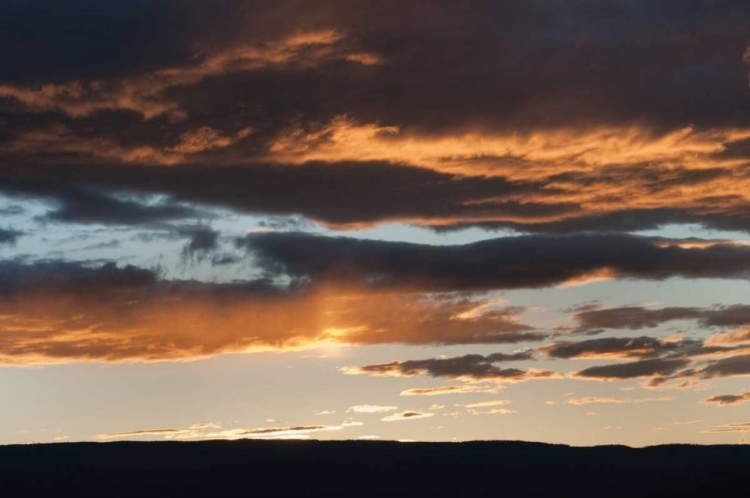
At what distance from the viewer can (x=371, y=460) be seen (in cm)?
11550

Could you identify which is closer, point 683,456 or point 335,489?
point 335,489

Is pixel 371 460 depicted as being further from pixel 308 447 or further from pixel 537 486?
pixel 537 486

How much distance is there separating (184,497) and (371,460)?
968 inches

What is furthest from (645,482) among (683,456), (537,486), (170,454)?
(170,454)

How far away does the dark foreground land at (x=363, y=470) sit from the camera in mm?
100875

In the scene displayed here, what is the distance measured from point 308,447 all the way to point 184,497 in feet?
85.4

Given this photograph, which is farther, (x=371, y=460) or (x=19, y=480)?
(x=371, y=460)

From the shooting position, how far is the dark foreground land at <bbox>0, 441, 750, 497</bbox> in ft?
331

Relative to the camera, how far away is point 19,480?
101 meters

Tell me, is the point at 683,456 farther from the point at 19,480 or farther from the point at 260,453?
the point at 19,480

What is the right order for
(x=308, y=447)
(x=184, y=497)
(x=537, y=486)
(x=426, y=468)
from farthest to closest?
1. (x=308, y=447)
2. (x=426, y=468)
3. (x=537, y=486)
4. (x=184, y=497)

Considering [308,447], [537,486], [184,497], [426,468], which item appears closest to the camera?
[184,497]

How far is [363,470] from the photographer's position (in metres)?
111

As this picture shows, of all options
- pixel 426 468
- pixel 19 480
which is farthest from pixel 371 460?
pixel 19 480
